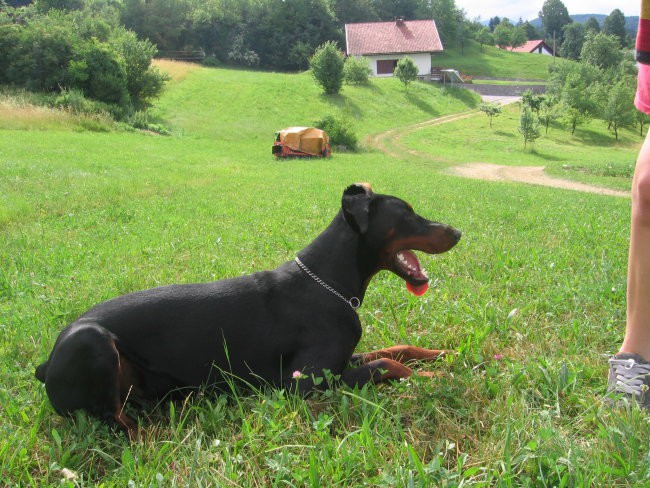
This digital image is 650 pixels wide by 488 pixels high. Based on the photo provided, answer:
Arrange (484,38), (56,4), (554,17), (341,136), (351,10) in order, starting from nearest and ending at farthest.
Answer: (341,136), (56,4), (351,10), (484,38), (554,17)

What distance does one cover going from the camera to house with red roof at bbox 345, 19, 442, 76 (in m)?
63.8

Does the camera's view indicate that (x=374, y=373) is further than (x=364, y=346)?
No

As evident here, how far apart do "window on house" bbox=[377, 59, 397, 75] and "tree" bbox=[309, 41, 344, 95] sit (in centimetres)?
2334

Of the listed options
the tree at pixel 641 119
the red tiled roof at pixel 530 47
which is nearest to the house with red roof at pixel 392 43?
the tree at pixel 641 119

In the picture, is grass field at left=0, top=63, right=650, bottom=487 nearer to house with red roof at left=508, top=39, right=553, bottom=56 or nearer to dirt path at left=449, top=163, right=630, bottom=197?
dirt path at left=449, top=163, right=630, bottom=197

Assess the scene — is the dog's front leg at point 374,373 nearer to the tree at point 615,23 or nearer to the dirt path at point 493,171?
the dirt path at point 493,171

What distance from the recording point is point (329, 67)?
42719 millimetres

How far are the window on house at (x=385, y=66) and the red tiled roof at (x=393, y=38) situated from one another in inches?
48.5

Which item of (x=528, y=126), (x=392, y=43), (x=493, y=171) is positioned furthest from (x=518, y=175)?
(x=392, y=43)

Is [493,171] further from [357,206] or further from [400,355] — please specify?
[357,206]

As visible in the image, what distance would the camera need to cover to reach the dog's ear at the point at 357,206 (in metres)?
3.02

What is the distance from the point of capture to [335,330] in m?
2.93

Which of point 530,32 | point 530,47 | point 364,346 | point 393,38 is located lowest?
point 364,346

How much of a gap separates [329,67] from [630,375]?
42602 mm
